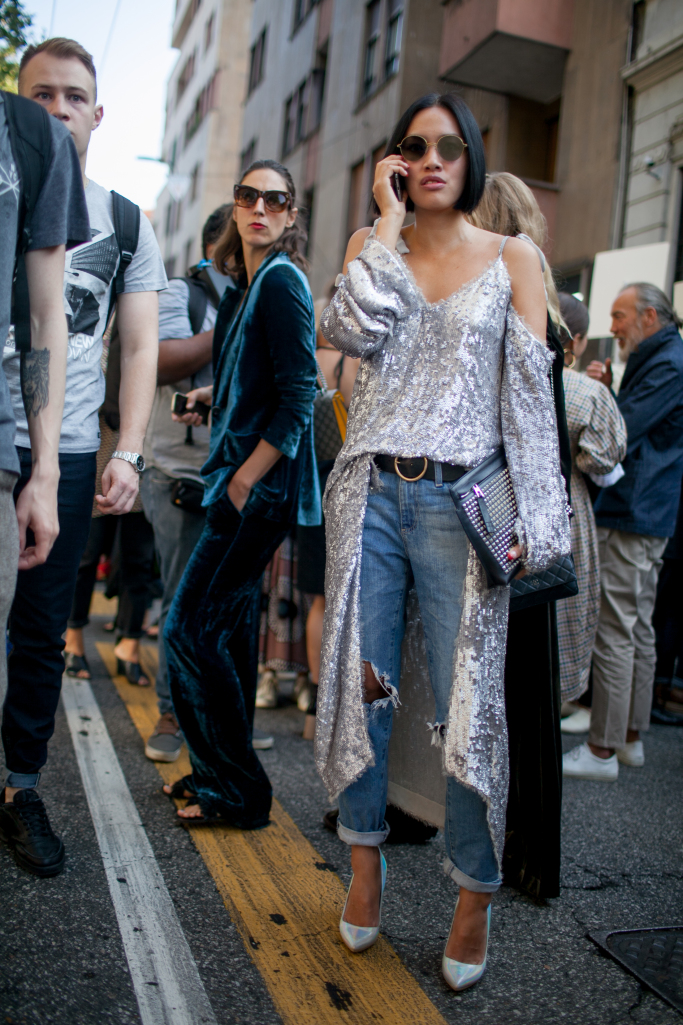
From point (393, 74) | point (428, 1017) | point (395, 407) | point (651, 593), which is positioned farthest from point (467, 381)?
point (393, 74)

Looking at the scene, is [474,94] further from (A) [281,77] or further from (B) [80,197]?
(B) [80,197]

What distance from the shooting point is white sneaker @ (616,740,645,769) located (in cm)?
405

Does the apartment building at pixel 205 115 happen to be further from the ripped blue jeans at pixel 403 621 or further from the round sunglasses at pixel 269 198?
the ripped blue jeans at pixel 403 621

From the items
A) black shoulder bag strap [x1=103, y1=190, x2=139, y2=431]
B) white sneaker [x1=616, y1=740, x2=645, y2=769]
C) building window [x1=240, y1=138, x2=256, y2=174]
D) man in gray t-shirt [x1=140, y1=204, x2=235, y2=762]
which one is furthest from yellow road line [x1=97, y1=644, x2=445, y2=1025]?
building window [x1=240, y1=138, x2=256, y2=174]

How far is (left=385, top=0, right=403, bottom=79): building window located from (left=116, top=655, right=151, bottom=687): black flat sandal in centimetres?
1417

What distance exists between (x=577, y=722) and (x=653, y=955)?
2578 millimetres

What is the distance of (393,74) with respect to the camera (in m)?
15.4

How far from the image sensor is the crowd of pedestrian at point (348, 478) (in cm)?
195

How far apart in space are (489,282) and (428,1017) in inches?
68.3

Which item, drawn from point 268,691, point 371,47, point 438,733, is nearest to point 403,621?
point 438,733

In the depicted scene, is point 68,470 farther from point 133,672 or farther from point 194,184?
point 194,184

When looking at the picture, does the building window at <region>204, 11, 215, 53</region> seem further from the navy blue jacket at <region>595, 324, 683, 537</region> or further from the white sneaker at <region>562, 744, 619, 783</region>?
the white sneaker at <region>562, 744, 619, 783</region>

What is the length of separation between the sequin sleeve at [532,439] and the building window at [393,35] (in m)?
15.5

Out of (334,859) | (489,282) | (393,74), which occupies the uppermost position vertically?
(393,74)
